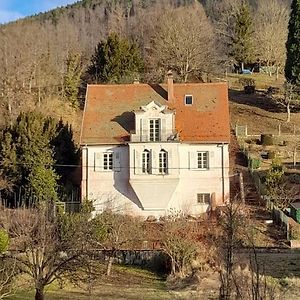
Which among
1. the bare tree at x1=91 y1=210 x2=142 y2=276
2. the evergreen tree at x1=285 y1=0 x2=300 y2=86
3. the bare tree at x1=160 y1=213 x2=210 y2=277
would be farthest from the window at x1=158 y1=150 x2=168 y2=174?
the evergreen tree at x1=285 y1=0 x2=300 y2=86

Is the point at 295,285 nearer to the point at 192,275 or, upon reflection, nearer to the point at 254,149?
the point at 192,275

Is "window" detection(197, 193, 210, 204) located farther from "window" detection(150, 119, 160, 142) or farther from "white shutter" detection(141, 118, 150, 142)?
"white shutter" detection(141, 118, 150, 142)

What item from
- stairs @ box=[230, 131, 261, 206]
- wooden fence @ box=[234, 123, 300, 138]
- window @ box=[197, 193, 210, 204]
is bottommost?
window @ box=[197, 193, 210, 204]

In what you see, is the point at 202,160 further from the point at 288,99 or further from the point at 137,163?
the point at 288,99

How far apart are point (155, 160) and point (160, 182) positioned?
1.20m

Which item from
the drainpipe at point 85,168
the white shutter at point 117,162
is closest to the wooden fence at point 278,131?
the white shutter at point 117,162

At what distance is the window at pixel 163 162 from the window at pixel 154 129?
83cm

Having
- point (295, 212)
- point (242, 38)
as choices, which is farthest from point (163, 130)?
point (242, 38)

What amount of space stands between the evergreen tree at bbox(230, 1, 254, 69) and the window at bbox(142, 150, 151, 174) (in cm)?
3497

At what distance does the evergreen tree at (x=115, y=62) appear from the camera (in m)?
51.4

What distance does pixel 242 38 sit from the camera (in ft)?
221

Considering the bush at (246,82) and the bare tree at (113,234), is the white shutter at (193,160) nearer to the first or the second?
the bare tree at (113,234)

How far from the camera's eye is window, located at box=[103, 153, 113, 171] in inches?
1412

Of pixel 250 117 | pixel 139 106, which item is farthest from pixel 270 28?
pixel 139 106
